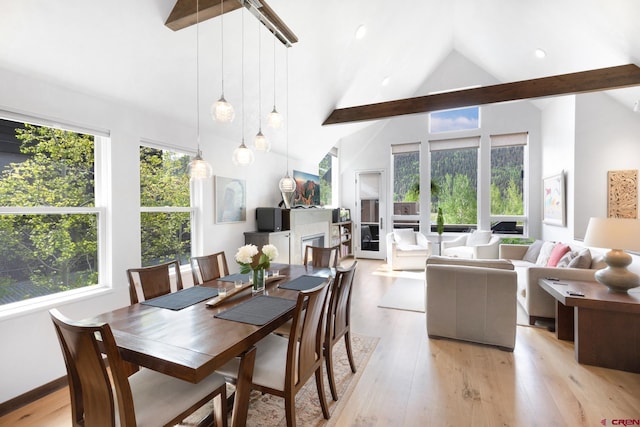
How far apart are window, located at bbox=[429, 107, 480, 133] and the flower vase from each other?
5.75 metres

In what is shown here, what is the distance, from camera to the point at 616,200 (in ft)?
12.6

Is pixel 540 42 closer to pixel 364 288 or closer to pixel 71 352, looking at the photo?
pixel 364 288

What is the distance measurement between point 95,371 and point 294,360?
877mm

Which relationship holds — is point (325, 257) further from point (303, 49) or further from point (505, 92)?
point (505, 92)

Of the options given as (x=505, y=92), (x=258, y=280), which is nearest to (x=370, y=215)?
(x=505, y=92)

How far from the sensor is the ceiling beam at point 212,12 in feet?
6.40

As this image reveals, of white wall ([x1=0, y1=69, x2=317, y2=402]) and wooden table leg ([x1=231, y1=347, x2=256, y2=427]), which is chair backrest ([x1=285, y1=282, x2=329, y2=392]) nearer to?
wooden table leg ([x1=231, y1=347, x2=256, y2=427])

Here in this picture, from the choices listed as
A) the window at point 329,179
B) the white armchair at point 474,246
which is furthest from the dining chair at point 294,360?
the window at point 329,179

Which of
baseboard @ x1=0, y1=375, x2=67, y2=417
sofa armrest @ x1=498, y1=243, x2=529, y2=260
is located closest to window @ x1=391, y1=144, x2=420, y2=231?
sofa armrest @ x1=498, y1=243, x2=529, y2=260

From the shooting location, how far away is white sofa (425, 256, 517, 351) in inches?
102

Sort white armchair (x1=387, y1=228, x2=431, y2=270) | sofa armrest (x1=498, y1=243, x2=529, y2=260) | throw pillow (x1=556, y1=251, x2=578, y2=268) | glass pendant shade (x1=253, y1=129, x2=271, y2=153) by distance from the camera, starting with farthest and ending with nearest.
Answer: white armchair (x1=387, y1=228, x2=431, y2=270), sofa armrest (x1=498, y1=243, x2=529, y2=260), throw pillow (x1=556, y1=251, x2=578, y2=268), glass pendant shade (x1=253, y1=129, x2=271, y2=153)

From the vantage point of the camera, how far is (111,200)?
98.8 inches

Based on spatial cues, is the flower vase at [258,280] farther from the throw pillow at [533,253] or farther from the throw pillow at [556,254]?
the throw pillow at [533,253]

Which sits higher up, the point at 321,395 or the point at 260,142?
the point at 260,142
